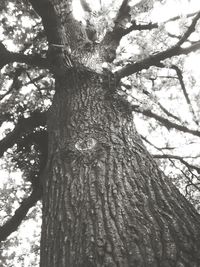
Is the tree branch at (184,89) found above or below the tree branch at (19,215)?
above

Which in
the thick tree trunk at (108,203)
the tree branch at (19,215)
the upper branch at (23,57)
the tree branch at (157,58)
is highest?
the upper branch at (23,57)

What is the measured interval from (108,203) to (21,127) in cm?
313

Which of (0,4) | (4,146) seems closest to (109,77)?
(4,146)

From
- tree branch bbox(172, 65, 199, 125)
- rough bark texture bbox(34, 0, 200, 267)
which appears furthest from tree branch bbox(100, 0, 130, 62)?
rough bark texture bbox(34, 0, 200, 267)

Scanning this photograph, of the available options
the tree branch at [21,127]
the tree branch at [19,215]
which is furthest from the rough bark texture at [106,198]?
the tree branch at [19,215]

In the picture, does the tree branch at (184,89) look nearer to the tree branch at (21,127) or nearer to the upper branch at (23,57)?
the upper branch at (23,57)

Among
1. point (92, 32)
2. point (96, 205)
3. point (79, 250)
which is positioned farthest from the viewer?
point (92, 32)

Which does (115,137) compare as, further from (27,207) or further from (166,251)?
(27,207)

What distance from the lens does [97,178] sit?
2398 millimetres

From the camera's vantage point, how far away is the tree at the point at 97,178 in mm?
1798

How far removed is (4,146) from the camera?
483 centimetres

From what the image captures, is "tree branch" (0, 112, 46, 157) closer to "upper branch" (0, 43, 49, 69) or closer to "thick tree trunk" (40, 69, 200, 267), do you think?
"upper branch" (0, 43, 49, 69)

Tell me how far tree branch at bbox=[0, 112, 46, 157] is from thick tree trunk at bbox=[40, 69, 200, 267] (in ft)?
5.49

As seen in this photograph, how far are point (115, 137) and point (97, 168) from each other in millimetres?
493
